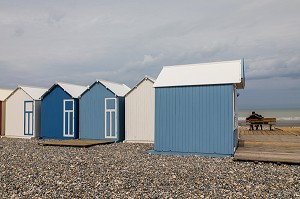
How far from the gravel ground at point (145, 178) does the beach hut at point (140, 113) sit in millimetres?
6016

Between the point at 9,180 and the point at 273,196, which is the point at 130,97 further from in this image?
the point at 273,196

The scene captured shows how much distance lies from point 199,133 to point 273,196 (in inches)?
227

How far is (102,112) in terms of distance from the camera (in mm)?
18203

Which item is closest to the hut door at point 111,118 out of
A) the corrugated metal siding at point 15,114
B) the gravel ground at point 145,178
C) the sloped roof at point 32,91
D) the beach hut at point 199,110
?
the beach hut at point 199,110

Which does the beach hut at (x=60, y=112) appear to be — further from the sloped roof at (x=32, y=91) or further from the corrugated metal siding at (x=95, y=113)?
the sloped roof at (x=32, y=91)

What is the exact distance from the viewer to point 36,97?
69.3ft

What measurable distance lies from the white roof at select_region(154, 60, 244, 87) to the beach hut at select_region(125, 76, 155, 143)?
3.18 metres

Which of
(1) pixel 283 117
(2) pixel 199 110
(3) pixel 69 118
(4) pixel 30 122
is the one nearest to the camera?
(2) pixel 199 110

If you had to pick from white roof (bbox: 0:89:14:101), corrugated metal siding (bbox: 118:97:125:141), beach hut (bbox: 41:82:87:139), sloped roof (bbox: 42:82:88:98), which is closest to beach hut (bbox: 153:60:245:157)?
corrugated metal siding (bbox: 118:97:125:141)

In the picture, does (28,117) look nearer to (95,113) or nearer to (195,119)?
(95,113)

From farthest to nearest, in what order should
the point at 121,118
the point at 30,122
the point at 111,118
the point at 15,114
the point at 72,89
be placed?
1. the point at 15,114
2. the point at 30,122
3. the point at 72,89
4. the point at 121,118
5. the point at 111,118

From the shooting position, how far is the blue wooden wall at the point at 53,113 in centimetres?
1962

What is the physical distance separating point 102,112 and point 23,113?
7.16m

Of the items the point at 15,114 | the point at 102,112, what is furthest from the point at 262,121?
the point at 15,114
